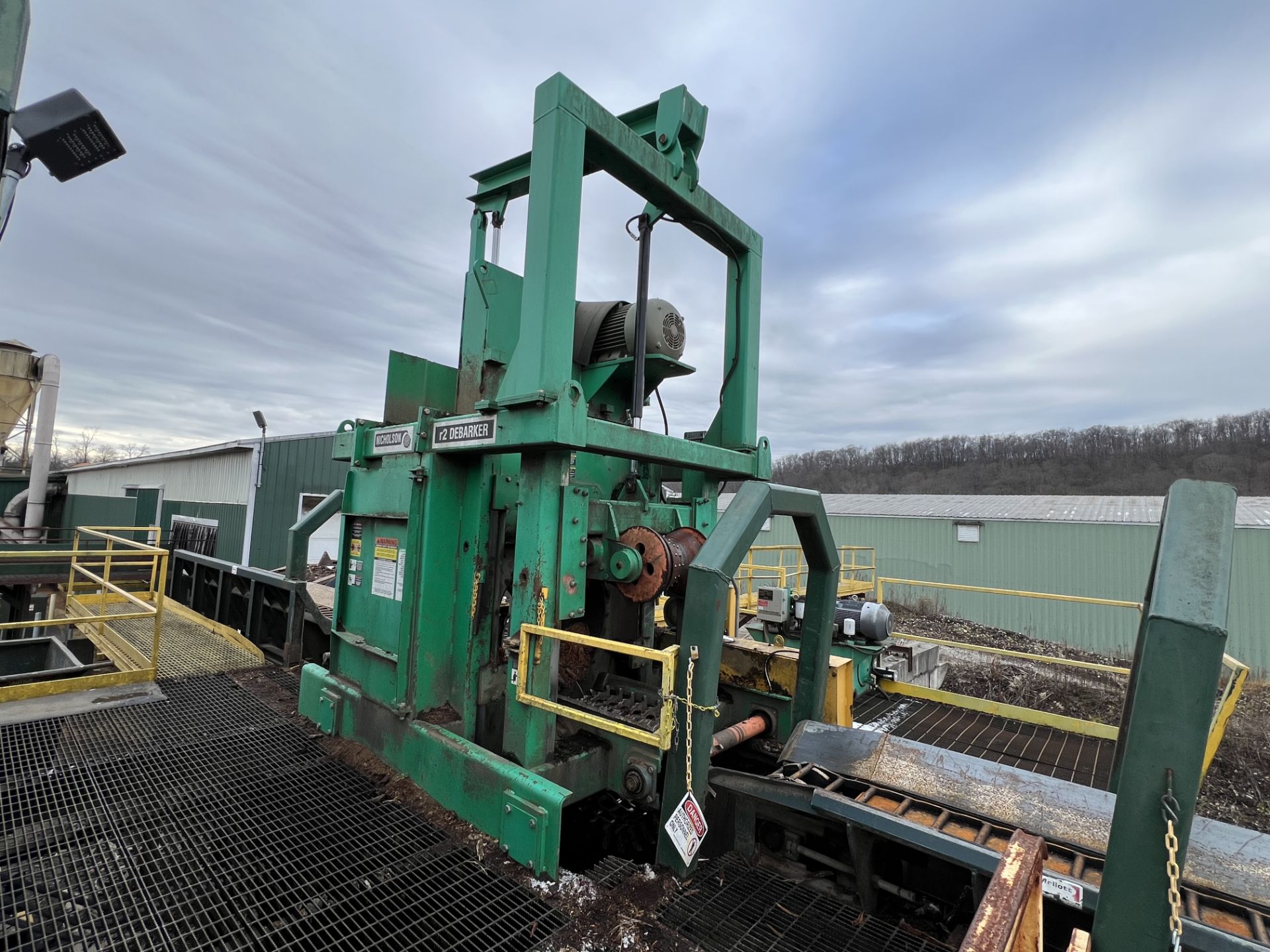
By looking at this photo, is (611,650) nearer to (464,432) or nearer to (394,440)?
(464,432)

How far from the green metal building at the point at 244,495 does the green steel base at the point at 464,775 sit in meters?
12.3

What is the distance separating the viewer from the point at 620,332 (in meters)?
4.22

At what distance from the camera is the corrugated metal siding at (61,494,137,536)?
2095cm

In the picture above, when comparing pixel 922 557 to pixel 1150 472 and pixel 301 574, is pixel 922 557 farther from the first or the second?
pixel 1150 472

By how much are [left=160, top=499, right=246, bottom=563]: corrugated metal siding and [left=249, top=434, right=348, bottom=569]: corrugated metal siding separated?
0.77 metres

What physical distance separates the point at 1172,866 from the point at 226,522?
20194 mm

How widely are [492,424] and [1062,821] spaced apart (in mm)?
3181

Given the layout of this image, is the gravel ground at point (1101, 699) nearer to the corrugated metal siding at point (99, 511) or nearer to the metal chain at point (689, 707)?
the metal chain at point (689, 707)

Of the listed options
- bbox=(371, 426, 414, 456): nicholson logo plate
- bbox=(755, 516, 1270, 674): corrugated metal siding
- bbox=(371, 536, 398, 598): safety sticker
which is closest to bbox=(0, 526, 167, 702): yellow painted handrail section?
bbox=(371, 536, 398, 598): safety sticker

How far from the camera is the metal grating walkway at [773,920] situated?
238 cm

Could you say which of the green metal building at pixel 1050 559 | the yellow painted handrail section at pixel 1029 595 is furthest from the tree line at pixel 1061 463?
the yellow painted handrail section at pixel 1029 595

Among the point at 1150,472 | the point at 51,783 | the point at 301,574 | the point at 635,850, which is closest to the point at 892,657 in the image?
the point at 635,850

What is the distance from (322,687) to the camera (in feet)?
14.2

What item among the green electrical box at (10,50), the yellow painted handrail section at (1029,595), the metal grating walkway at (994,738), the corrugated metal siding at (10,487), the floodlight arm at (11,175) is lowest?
the metal grating walkway at (994,738)
